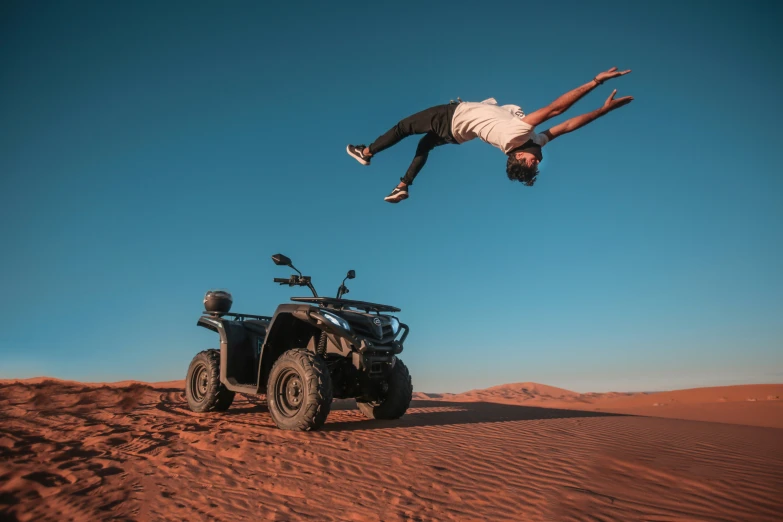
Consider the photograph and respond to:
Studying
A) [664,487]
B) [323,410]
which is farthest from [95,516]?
[664,487]

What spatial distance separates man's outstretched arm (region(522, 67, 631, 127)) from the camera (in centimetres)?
362

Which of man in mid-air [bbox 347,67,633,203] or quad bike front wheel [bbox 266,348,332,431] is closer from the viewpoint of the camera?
man in mid-air [bbox 347,67,633,203]

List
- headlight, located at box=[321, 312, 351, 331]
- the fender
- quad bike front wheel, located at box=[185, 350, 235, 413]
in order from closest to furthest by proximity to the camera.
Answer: headlight, located at box=[321, 312, 351, 331], the fender, quad bike front wheel, located at box=[185, 350, 235, 413]

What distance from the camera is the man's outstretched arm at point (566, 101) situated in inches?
142

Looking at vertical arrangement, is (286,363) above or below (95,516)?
above

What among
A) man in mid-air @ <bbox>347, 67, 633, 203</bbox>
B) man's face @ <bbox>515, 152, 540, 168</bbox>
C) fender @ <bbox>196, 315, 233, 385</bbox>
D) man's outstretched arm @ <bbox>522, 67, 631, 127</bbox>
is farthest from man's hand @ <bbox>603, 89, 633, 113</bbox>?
fender @ <bbox>196, 315, 233, 385</bbox>

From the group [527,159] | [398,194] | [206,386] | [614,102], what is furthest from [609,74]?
[206,386]

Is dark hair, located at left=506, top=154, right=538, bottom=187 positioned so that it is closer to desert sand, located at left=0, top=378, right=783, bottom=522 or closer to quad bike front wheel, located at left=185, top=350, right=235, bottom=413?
desert sand, located at left=0, top=378, right=783, bottom=522

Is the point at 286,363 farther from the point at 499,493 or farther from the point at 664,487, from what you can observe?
the point at 664,487

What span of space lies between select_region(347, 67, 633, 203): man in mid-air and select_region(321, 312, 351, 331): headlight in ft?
5.32

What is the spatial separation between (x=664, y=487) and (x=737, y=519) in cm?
65

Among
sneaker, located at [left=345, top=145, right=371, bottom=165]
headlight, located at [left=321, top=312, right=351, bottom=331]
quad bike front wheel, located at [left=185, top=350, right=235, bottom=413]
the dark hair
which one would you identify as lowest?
quad bike front wheel, located at [left=185, top=350, right=235, bottom=413]

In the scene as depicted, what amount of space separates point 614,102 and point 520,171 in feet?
3.20

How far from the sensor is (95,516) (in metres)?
2.97
